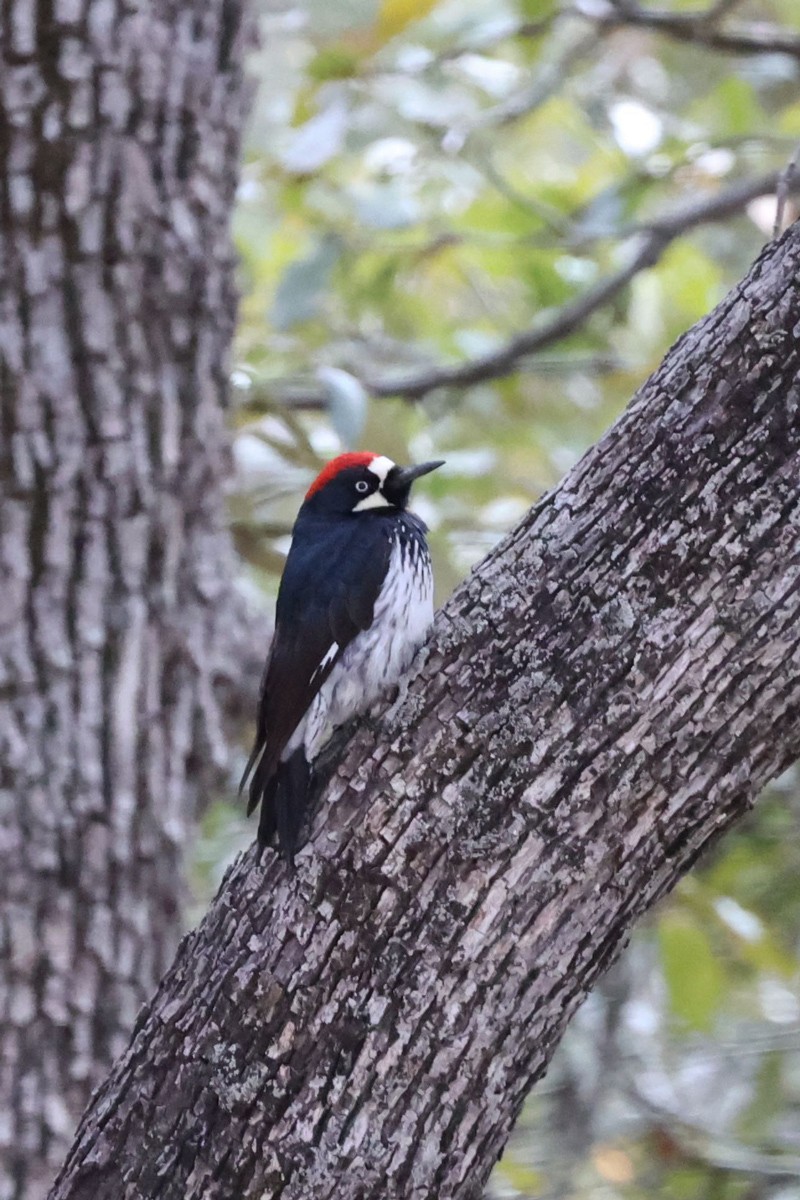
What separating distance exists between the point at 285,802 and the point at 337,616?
784 millimetres

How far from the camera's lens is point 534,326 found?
5410mm

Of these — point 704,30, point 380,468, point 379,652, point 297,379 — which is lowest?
point 379,652

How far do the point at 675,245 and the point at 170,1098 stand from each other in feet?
13.5

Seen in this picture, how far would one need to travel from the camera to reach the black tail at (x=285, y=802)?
2.11 m

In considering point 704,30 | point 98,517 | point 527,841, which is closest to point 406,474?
point 98,517

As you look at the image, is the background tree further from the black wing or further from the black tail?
the black tail

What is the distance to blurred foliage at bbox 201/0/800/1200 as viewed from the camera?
13.0 ft

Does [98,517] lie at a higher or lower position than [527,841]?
higher

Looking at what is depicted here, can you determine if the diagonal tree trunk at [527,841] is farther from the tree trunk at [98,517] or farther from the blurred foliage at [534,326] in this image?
the blurred foliage at [534,326]

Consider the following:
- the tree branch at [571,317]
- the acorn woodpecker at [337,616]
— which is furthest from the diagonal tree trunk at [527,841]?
the tree branch at [571,317]

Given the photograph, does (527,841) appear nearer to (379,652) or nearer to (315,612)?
(379,652)

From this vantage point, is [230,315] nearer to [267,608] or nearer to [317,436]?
[317,436]

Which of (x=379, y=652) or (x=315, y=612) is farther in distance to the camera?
(x=315, y=612)

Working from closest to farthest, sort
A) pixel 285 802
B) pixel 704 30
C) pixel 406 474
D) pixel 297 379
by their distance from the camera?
pixel 285 802, pixel 406 474, pixel 704 30, pixel 297 379
